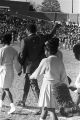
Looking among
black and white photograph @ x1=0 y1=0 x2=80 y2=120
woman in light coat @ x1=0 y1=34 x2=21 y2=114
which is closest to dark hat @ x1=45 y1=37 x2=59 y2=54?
black and white photograph @ x1=0 y1=0 x2=80 y2=120

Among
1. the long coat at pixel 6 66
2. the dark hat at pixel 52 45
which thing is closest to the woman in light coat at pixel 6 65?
the long coat at pixel 6 66

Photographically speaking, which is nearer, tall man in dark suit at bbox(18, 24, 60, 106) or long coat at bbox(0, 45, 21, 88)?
long coat at bbox(0, 45, 21, 88)

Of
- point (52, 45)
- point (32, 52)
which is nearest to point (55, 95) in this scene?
point (52, 45)

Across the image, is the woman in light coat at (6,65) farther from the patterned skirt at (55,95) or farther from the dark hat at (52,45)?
the dark hat at (52,45)

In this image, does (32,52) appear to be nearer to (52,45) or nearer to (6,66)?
(6,66)

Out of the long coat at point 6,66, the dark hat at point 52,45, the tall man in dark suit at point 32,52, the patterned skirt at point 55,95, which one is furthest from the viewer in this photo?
the tall man in dark suit at point 32,52

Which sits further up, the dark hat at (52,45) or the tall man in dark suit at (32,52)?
the dark hat at (52,45)

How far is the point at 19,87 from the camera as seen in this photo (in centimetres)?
1001

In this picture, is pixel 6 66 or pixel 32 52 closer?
pixel 6 66

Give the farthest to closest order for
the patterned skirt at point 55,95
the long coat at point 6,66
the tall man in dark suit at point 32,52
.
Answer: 1. the tall man in dark suit at point 32,52
2. the long coat at point 6,66
3. the patterned skirt at point 55,95

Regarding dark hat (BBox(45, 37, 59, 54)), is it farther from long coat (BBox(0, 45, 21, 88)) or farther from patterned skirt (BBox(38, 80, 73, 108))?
long coat (BBox(0, 45, 21, 88))

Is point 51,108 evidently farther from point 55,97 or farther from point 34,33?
point 34,33

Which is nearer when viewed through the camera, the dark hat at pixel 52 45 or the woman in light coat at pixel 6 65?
the dark hat at pixel 52 45

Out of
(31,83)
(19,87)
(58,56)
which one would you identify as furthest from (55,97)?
(19,87)
